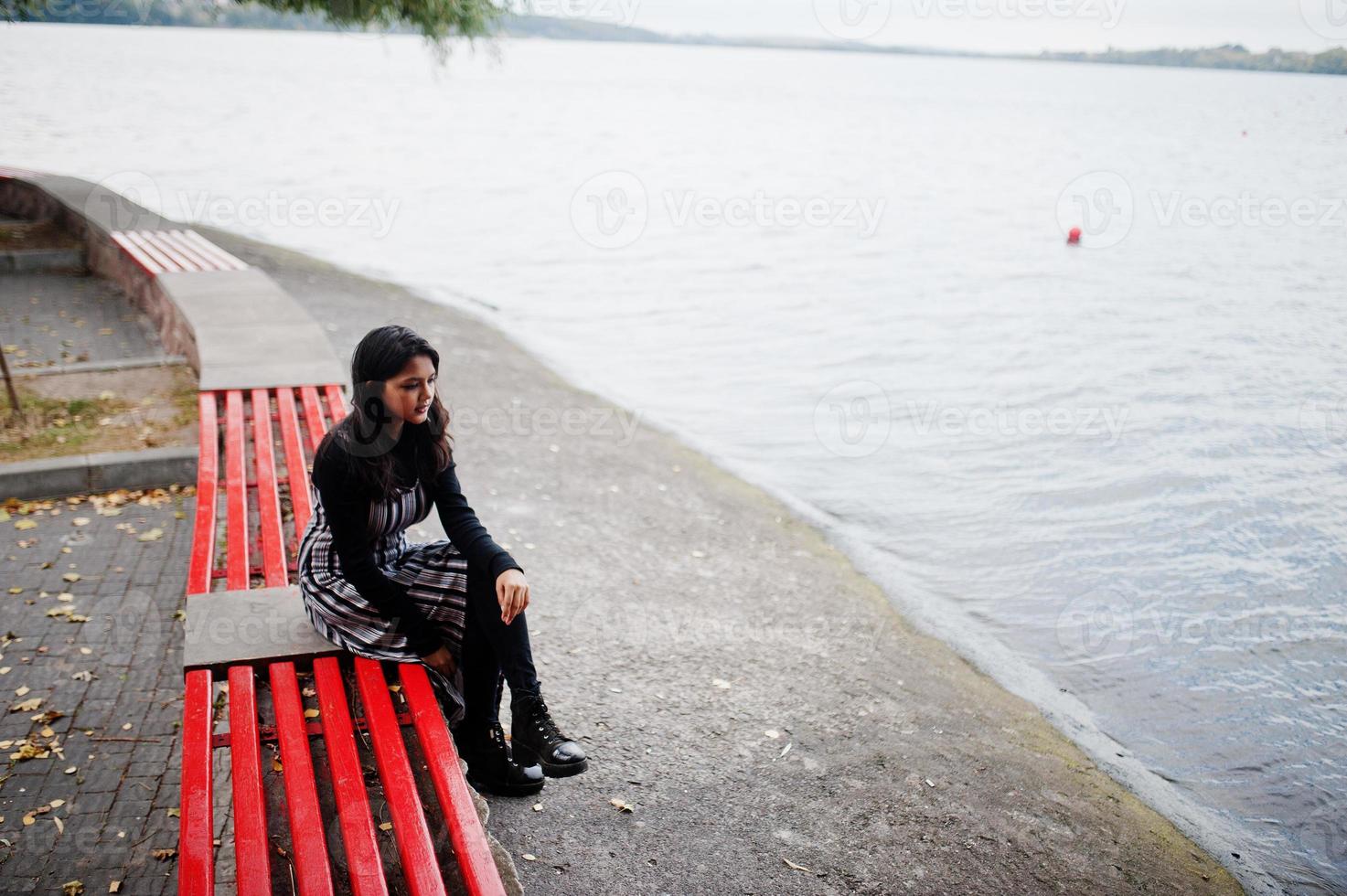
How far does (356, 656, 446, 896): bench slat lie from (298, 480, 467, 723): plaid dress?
104mm

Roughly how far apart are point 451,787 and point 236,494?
2395mm

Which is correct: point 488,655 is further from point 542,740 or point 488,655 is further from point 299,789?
point 299,789

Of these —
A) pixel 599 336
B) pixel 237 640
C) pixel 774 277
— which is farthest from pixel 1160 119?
pixel 237 640

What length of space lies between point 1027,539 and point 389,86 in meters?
81.9

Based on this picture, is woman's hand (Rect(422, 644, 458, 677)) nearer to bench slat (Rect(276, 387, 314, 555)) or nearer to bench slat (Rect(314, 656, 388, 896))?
bench slat (Rect(314, 656, 388, 896))

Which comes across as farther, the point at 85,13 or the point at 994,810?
the point at 85,13

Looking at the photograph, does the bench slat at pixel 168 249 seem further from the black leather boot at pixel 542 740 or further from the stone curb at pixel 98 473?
the black leather boot at pixel 542 740

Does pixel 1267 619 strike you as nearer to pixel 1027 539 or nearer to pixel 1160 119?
pixel 1027 539

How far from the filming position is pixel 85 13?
37.3 feet

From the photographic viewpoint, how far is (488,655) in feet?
11.5

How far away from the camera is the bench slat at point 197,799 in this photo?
256 cm

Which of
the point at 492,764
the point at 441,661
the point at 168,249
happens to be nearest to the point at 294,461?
the point at 441,661

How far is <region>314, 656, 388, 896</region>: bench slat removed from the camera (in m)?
2.63

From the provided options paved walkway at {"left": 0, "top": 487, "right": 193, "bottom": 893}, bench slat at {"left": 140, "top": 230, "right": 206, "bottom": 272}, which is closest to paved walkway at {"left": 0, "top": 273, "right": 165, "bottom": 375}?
bench slat at {"left": 140, "top": 230, "right": 206, "bottom": 272}
